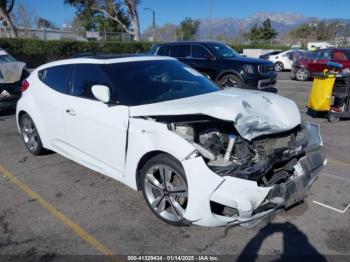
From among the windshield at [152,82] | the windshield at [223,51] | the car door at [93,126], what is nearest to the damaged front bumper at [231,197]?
the car door at [93,126]

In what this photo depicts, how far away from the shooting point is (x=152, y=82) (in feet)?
14.4

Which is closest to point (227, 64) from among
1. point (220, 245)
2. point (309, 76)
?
point (309, 76)

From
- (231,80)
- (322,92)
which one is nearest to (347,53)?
(231,80)

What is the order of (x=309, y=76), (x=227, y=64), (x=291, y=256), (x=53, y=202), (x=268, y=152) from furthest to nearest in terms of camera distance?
(x=309, y=76) → (x=227, y=64) → (x=53, y=202) → (x=268, y=152) → (x=291, y=256)

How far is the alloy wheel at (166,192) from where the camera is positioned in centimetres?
346

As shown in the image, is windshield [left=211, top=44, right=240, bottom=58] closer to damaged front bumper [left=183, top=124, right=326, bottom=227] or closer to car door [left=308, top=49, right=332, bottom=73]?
car door [left=308, top=49, right=332, bottom=73]

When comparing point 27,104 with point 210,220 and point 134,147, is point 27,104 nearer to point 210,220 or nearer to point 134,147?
point 134,147

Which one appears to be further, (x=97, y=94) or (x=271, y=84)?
(x=271, y=84)

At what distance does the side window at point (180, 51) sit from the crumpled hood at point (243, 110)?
27.0 ft

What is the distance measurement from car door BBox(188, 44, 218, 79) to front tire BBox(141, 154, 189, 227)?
8.21 m

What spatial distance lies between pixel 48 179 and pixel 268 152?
304 cm

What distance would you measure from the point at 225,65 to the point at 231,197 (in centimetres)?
868

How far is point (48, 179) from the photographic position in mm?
4875

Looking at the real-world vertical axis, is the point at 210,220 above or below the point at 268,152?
below
